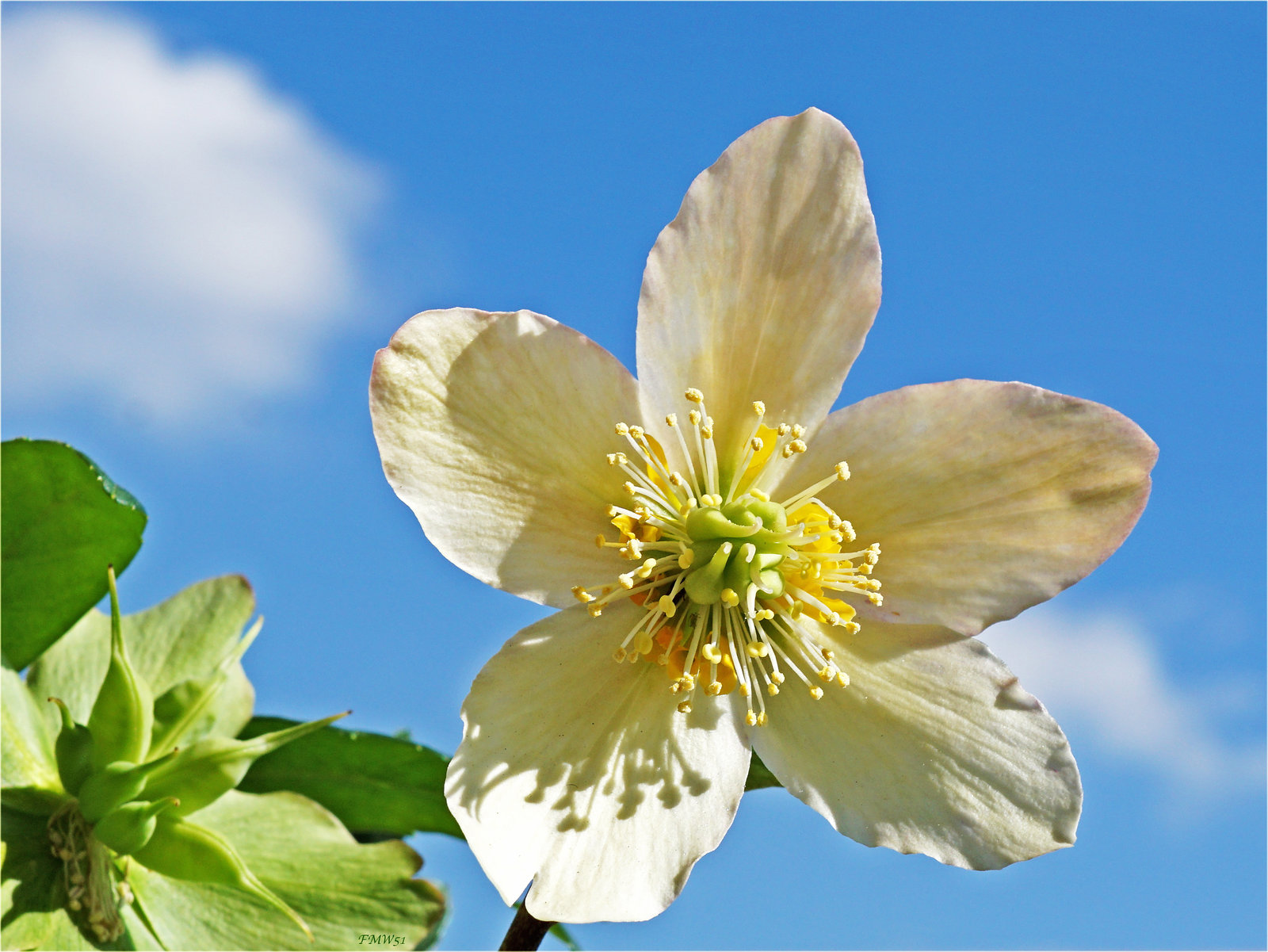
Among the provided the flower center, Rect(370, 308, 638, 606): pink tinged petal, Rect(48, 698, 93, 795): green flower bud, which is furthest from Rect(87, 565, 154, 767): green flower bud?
the flower center

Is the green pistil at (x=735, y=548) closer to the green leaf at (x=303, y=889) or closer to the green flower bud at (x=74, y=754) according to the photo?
the green leaf at (x=303, y=889)

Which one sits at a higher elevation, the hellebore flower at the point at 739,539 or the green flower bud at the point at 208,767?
the hellebore flower at the point at 739,539

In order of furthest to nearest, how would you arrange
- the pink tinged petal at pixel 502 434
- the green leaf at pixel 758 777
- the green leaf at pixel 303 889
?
1. the green leaf at pixel 303 889
2. the green leaf at pixel 758 777
3. the pink tinged petal at pixel 502 434

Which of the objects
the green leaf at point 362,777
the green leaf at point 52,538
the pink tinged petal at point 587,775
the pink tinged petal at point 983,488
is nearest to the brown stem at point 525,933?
the pink tinged petal at point 587,775

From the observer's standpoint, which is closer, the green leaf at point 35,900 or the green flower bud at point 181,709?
the green leaf at point 35,900

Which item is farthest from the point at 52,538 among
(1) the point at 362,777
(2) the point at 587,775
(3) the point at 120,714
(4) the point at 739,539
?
(4) the point at 739,539

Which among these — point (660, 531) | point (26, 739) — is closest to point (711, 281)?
point (660, 531)

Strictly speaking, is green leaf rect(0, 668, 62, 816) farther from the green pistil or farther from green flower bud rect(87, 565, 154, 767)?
the green pistil
